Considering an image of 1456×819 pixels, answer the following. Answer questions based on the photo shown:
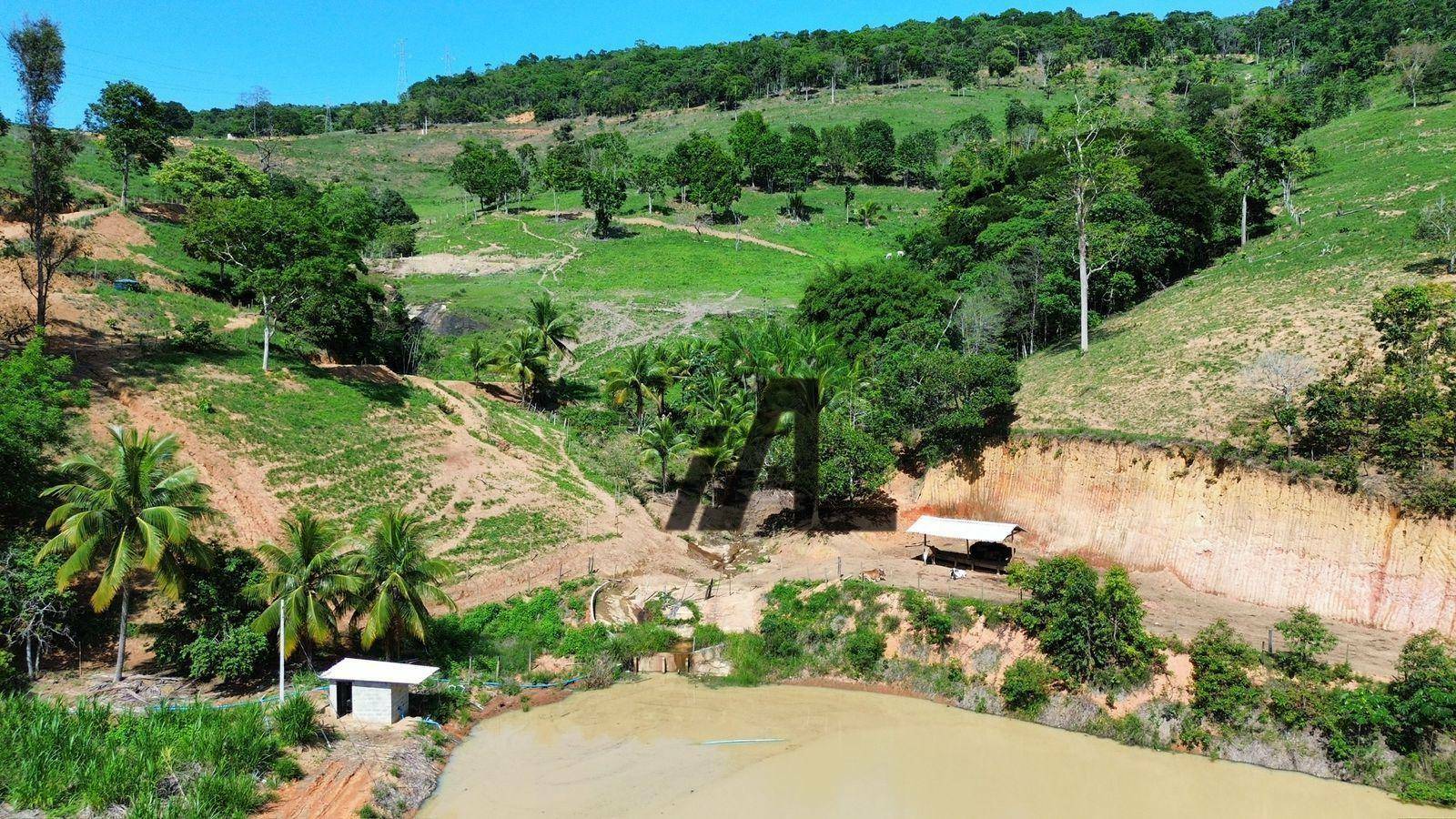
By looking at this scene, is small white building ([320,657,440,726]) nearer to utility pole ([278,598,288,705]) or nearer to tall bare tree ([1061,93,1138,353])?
utility pole ([278,598,288,705])

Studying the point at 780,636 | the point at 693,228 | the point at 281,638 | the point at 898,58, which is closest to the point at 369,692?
the point at 281,638

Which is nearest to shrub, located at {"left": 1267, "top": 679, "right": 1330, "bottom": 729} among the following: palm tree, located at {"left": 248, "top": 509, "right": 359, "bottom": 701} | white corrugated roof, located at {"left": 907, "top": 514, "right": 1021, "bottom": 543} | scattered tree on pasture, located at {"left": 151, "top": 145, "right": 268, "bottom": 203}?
white corrugated roof, located at {"left": 907, "top": 514, "right": 1021, "bottom": 543}

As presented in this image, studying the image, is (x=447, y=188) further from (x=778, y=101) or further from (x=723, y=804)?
(x=723, y=804)

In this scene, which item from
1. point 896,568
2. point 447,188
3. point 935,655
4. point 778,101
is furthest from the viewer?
point 778,101

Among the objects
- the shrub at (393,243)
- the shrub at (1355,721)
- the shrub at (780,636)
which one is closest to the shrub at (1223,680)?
the shrub at (1355,721)

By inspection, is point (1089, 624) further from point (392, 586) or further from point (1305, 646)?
point (392, 586)

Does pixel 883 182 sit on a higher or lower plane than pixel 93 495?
higher

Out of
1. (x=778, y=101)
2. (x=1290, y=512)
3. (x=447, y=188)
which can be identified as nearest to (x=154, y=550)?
Answer: (x=1290, y=512)
